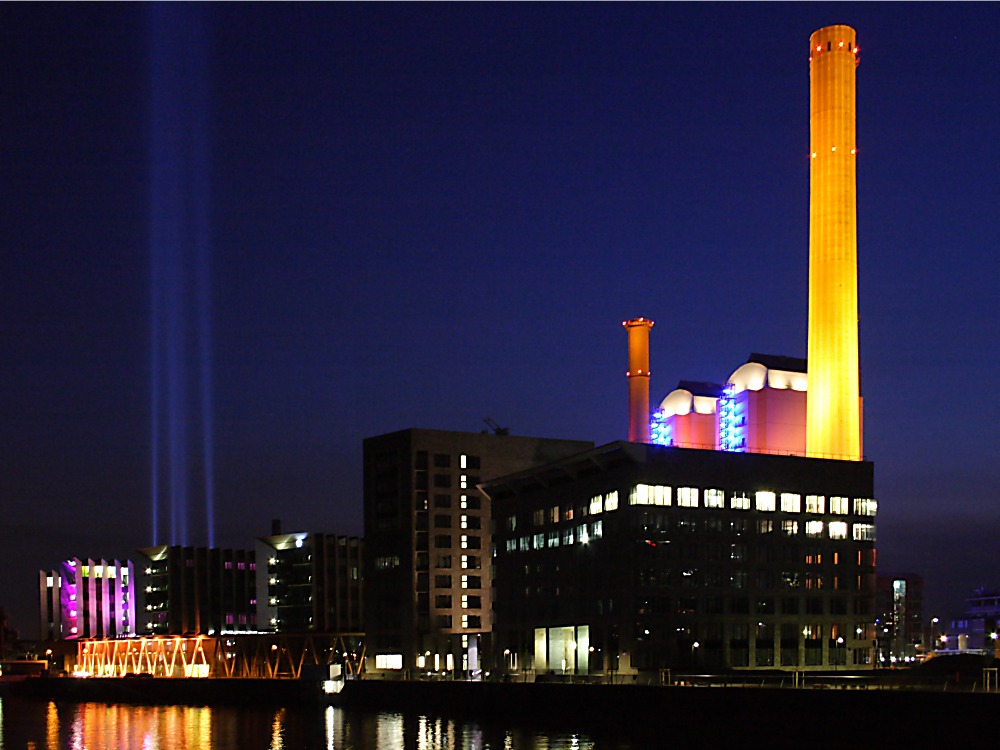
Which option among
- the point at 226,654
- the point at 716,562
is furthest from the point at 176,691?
the point at 716,562

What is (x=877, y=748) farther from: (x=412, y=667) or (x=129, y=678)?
(x=129, y=678)

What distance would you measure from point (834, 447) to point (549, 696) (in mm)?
51992

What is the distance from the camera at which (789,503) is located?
436 feet

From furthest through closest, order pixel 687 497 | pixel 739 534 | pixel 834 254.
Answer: pixel 834 254 < pixel 739 534 < pixel 687 497

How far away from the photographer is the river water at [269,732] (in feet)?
291

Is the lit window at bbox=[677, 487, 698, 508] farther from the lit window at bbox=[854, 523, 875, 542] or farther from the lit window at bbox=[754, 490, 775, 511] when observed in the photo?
the lit window at bbox=[854, 523, 875, 542]

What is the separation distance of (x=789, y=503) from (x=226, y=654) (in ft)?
282

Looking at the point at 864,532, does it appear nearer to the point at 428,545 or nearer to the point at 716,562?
the point at 716,562

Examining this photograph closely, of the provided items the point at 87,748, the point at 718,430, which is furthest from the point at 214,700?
the point at 718,430

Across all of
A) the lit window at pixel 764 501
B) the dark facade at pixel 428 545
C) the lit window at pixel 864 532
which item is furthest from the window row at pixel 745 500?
the dark facade at pixel 428 545

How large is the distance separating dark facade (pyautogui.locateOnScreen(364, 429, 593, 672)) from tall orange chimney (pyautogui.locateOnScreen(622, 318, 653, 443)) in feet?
67.7

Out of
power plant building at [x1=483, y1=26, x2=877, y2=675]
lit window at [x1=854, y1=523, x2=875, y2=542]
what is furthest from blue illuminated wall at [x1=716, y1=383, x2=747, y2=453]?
lit window at [x1=854, y1=523, x2=875, y2=542]

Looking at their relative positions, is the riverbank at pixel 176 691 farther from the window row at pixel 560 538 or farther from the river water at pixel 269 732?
the window row at pixel 560 538

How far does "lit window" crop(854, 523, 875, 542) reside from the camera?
13562 cm
